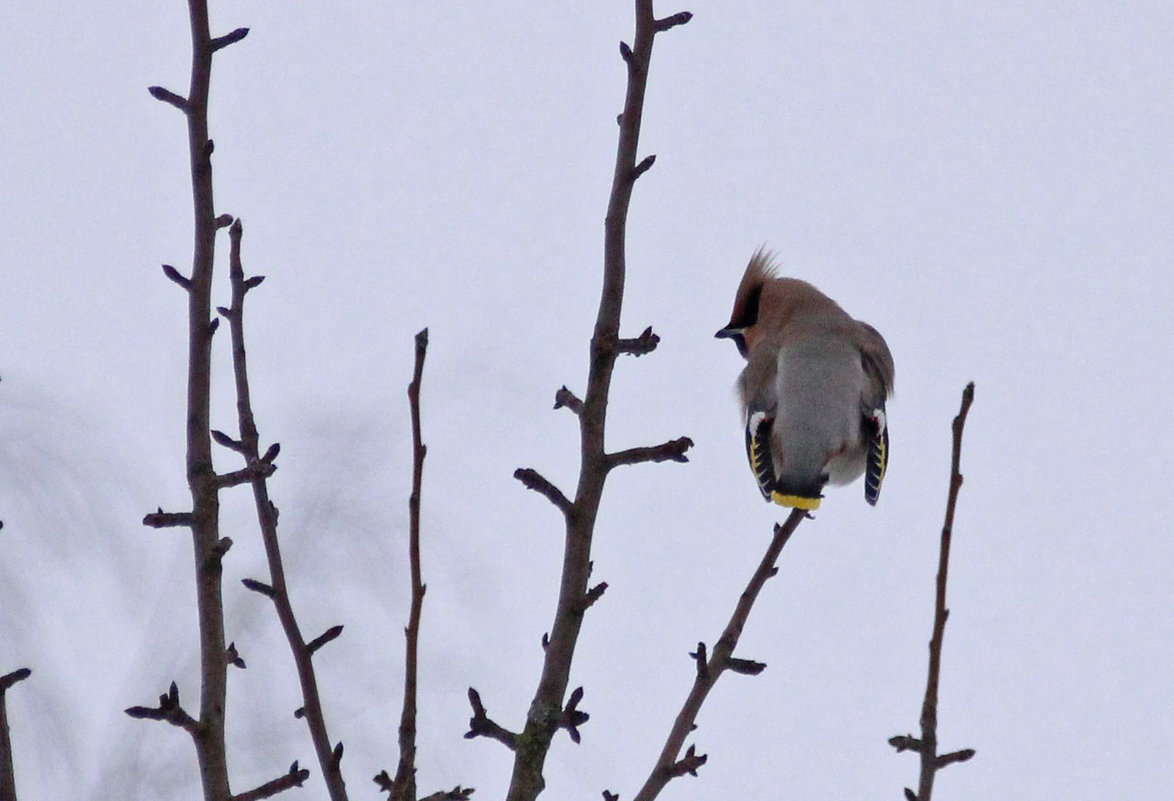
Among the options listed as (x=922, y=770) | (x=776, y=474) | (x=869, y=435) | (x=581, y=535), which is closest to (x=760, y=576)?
(x=581, y=535)

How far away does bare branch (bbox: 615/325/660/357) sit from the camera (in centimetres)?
165

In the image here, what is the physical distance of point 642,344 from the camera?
1.66 meters

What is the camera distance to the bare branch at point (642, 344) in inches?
65.1

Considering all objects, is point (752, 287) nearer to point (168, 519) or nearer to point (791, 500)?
point (791, 500)

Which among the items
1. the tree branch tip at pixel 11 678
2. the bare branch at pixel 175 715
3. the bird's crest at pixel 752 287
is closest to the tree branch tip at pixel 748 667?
the bare branch at pixel 175 715

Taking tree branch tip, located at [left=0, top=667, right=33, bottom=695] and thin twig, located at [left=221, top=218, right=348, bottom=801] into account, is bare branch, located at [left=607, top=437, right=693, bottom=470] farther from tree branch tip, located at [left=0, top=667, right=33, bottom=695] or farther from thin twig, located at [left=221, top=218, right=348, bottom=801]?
tree branch tip, located at [left=0, top=667, right=33, bottom=695]

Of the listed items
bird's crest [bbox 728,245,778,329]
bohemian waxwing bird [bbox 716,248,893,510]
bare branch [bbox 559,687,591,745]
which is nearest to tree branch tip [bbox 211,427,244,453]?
bare branch [bbox 559,687,591,745]

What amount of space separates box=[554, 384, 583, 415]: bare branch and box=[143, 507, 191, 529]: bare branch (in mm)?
457

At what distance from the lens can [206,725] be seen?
1508mm

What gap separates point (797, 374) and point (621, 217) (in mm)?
2950

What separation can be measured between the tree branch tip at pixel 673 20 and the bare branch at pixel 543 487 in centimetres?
51

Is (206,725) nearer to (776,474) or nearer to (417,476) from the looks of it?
(417,476)

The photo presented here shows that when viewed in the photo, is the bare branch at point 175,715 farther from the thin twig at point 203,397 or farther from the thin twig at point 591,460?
the thin twig at point 591,460

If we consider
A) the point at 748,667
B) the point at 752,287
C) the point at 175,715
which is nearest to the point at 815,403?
the point at 752,287
